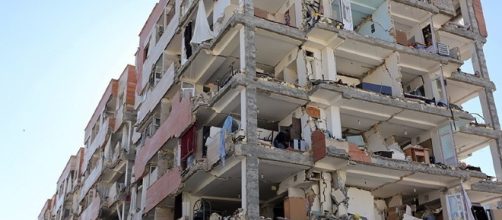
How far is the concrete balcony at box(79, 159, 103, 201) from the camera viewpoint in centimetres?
4950

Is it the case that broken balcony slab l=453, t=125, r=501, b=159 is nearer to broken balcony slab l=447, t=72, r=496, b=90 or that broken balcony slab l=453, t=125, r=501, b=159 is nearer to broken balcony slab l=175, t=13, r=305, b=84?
broken balcony slab l=447, t=72, r=496, b=90

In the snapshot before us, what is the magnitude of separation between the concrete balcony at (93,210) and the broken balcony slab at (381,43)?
24.9 meters

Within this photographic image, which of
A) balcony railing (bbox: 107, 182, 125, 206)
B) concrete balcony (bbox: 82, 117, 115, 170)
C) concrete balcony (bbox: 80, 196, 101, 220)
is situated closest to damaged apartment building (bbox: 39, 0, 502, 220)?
balcony railing (bbox: 107, 182, 125, 206)

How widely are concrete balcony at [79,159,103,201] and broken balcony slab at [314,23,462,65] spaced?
2572cm

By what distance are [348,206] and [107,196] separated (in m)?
24.4

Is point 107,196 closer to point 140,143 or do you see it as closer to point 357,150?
point 140,143

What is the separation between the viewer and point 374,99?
31.2 meters

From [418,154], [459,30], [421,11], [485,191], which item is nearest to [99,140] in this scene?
[421,11]

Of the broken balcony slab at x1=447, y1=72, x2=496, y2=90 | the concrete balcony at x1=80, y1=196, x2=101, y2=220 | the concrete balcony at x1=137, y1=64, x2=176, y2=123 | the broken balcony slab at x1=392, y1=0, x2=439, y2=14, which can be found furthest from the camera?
the concrete balcony at x1=80, y1=196, x2=101, y2=220

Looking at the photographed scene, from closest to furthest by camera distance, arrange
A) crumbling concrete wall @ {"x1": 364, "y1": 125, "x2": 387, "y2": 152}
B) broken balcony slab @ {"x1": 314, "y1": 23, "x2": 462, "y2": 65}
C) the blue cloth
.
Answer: the blue cloth, broken balcony slab @ {"x1": 314, "y1": 23, "x2": 462, "y2": 65}, crumbling concrete wall @ {"x1": 364, "y1": 125, "x2": 387, "y2": 152}

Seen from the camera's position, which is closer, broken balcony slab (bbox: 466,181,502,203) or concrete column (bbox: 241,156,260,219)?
concrete column (bbox: 241,156,260,219)

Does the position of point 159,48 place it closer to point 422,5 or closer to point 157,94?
point 157,94

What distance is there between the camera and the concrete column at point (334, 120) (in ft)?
97.8

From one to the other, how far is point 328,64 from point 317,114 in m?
3.05
